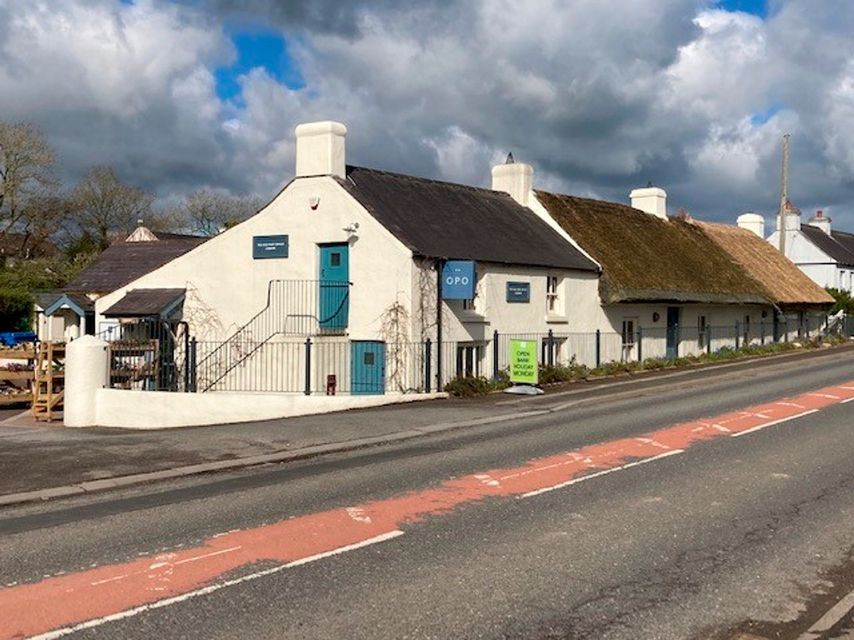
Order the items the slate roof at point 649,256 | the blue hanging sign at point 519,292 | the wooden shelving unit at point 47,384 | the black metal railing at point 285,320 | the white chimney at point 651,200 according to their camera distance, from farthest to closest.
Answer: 1. the white chimney at point 651,200
2. the slate roof at point 649,256
3. the blue hanging sign at point 519,292
4. the black metal railing at point 285,320
5. the wooden shelving unit at point 47,384

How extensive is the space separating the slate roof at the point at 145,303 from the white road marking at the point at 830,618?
66.3 ft

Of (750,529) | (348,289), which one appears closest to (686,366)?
(348,289)

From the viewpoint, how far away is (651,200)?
127 ft

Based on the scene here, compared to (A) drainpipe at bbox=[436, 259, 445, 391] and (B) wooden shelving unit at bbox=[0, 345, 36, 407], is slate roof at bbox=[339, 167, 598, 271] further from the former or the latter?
(B) wooden shelving unit at bbox=[0, 345, 36, 407]

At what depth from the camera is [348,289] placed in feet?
71.5

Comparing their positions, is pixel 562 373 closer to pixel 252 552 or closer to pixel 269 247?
pixel 269 247

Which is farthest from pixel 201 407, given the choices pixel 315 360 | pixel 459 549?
pixel 459 549

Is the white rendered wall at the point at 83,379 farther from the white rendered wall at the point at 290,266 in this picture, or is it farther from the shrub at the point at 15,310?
the shrub at the point at 15,310

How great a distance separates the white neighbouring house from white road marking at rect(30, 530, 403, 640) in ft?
192

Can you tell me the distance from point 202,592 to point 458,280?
15.4m

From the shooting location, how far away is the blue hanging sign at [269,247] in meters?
23.0

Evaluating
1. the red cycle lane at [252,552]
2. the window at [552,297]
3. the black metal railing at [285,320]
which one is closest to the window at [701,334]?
the window at [552,297]

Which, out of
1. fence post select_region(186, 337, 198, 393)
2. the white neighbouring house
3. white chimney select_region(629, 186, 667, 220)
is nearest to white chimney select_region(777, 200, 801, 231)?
the white neighbouring house

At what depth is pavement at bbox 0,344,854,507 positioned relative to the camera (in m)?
10.8
